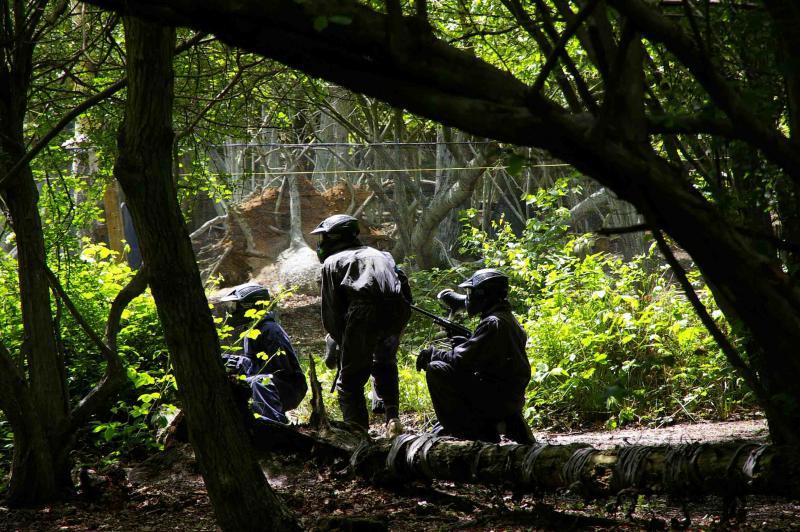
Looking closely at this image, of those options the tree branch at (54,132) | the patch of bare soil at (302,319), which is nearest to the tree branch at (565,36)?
the tree branch at (54,132)

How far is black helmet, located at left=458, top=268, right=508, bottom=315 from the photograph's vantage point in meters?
6.68

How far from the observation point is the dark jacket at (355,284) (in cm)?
778

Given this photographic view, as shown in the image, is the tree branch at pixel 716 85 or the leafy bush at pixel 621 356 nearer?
the tree branch at pixel 716 85

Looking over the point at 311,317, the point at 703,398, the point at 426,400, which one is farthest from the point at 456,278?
the point at 703,398

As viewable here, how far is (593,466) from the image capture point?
4.40 m

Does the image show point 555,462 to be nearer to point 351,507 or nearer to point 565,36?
point 351,507

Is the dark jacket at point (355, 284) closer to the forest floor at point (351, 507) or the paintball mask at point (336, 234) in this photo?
the paintball mask at point (336, 234)

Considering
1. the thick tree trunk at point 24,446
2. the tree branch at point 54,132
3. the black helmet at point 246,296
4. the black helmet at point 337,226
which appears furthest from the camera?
the black helmet at point 337,226

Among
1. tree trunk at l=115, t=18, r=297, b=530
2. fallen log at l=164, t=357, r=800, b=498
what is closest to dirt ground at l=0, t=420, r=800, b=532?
fallen log at l=164, t=357, r=800, b=498

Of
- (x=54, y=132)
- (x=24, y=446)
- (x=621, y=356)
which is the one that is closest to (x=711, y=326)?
(x=54, y=132)

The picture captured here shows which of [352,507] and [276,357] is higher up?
[276,357]

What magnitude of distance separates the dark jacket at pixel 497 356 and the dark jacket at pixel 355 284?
4.26ft

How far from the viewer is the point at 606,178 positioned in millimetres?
1917

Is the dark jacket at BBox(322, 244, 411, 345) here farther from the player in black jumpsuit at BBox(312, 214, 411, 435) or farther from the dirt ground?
the dirt ground
